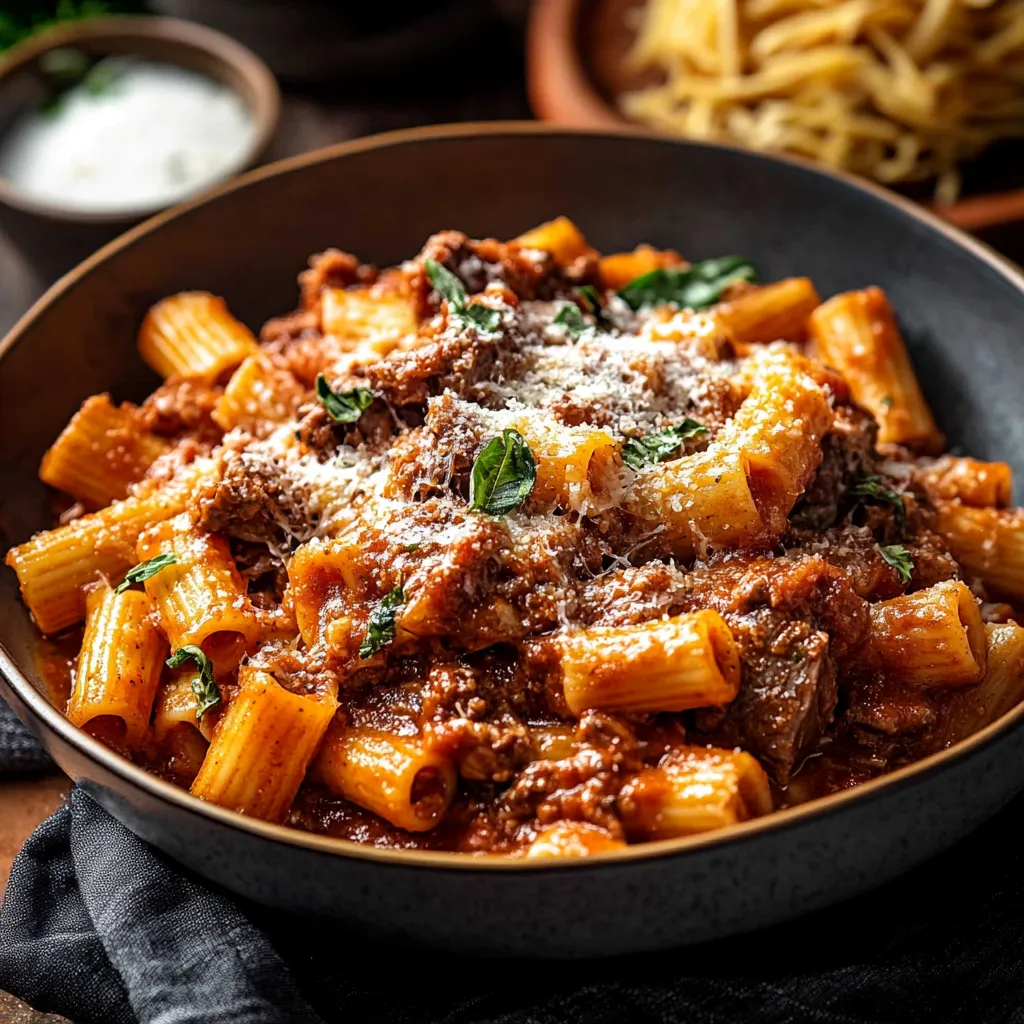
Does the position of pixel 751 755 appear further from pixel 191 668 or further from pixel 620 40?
pixel 620 40

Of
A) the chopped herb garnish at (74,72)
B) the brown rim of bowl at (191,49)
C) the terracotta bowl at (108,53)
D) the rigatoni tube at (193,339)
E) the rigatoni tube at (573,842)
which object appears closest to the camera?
the rigatoni tube at (573,842)

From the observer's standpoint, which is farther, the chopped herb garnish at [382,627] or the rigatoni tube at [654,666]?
the chopped herb garnish at [382,627]

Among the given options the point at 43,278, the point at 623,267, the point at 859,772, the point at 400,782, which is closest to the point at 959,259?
the point at 623,267

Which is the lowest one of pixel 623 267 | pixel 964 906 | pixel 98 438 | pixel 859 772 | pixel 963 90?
pixel 964 906

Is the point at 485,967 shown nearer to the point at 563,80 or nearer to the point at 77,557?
the point at 77,557

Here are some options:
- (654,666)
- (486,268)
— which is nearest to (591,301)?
(486,268)

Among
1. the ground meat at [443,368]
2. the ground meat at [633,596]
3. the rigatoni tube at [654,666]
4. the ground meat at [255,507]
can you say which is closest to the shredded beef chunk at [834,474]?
the ground meat at [633,596]

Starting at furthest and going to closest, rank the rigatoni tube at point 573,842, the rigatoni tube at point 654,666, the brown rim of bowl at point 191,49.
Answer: the brown rim of bowl at point 191,49, the rigatoni tube at point 654,666, the rigatoni tube at point 573,842

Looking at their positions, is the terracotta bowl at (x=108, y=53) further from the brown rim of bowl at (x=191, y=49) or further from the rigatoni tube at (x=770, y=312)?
the rigatoni tube at (x=770, y=312)
